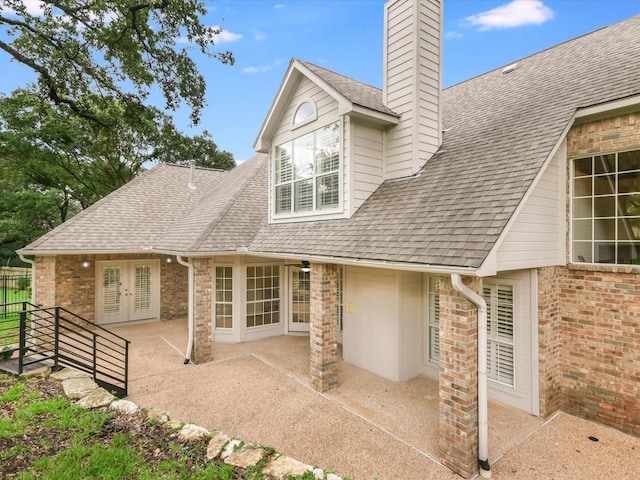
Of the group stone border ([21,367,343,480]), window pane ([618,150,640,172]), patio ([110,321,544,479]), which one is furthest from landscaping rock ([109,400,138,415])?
window pane ([618,150,640,172])

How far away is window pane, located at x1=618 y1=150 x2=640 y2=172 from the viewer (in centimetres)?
497

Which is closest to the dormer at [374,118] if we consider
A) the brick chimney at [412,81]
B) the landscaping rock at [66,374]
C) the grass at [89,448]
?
the brick chimney at [412,81]

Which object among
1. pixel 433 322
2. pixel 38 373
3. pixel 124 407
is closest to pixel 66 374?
pixel 38 373

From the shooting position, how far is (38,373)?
19.4ft

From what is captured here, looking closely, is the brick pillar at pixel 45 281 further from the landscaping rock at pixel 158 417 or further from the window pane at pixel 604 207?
the window pane at pixel 604 207

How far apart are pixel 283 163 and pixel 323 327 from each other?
454 centimetres

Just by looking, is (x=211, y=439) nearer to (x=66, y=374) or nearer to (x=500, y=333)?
(x=66, y=374)

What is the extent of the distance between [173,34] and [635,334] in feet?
34.2

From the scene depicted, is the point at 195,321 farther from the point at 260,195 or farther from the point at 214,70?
the point at 214,70

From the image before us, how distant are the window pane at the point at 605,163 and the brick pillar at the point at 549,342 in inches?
68.3

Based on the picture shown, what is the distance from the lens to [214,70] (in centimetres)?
764

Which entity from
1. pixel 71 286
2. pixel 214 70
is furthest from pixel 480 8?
pixel 71 286

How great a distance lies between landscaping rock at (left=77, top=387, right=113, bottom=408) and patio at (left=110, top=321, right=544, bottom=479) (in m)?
0.96

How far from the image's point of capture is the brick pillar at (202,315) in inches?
313
